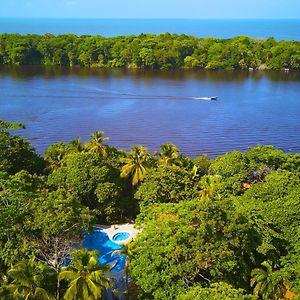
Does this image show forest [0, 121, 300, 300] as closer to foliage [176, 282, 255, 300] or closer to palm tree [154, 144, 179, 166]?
foliage [176, 282, 255, 300]

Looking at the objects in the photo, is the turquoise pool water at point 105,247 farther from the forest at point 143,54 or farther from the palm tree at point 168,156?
the forest at point 143,54

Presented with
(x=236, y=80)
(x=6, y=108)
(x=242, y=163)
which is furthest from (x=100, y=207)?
(x=236, y=80)

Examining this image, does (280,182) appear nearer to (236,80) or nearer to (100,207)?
(100,207)

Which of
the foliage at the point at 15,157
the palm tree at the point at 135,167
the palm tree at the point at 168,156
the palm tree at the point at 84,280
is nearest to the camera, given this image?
the palm tree at the point at 84,280

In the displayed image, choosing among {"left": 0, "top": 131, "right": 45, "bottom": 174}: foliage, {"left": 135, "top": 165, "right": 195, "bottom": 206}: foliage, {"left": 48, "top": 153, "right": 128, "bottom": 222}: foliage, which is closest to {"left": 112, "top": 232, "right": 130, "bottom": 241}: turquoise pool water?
{"left": 48, "top": 153, "right": 128, "bottom": 222}: foliage

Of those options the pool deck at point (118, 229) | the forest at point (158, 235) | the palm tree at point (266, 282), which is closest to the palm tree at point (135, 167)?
the forest at point (158, 235)

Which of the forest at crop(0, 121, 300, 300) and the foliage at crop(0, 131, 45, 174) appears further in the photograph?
the foliage at crop(0, 131, 45, 174)

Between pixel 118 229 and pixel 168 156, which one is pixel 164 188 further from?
pixel 168 156
